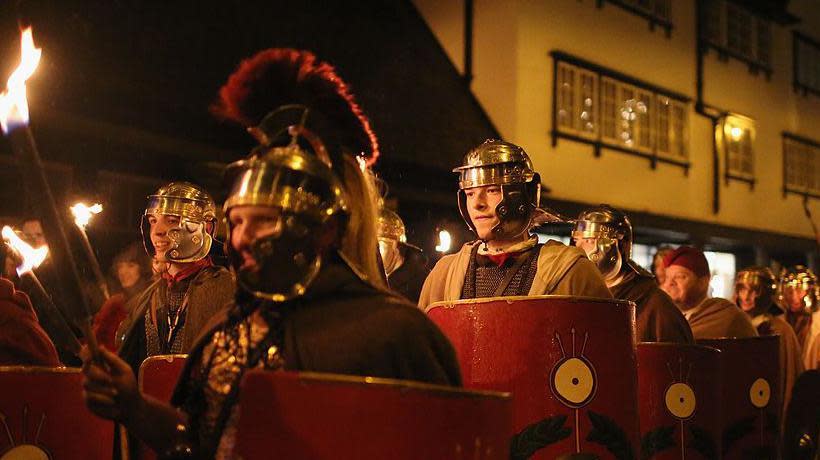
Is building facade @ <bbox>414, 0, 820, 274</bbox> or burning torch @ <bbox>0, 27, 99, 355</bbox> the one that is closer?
burning torch @ <bbox>0, 27, 99, 355</bbox>

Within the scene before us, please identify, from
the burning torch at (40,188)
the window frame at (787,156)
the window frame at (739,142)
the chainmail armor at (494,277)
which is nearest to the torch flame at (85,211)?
the chainmail armor at (494,277)

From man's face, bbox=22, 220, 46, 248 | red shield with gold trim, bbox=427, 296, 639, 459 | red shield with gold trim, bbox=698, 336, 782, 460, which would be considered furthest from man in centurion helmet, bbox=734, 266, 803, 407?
man's face, bbox=22, 220, 46, 248

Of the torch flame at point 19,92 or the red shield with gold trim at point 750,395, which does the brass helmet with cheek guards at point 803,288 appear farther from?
the torch flame at point 19,92

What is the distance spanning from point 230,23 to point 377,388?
10299 mm

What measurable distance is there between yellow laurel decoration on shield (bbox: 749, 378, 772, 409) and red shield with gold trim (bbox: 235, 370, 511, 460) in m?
3.90

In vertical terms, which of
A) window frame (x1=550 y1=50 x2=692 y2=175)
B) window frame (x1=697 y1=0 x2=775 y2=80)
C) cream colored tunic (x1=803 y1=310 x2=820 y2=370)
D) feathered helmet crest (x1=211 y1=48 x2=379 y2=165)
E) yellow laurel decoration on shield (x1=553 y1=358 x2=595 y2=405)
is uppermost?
window frame (x1=697 y1=0 x2=775 y2=80)

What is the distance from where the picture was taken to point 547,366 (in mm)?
3668

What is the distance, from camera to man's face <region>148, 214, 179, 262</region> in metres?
5.43

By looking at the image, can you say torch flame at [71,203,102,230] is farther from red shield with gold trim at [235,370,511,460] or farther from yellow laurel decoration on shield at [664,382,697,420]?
red shield with gold trim at [235,370,511,460]

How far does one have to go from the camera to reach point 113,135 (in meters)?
9.20

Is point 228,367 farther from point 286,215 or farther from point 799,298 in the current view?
point 799,298

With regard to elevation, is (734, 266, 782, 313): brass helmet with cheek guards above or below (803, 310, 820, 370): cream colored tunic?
above

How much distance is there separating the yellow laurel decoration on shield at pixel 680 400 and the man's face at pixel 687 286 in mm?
2575

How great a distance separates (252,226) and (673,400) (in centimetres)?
287
